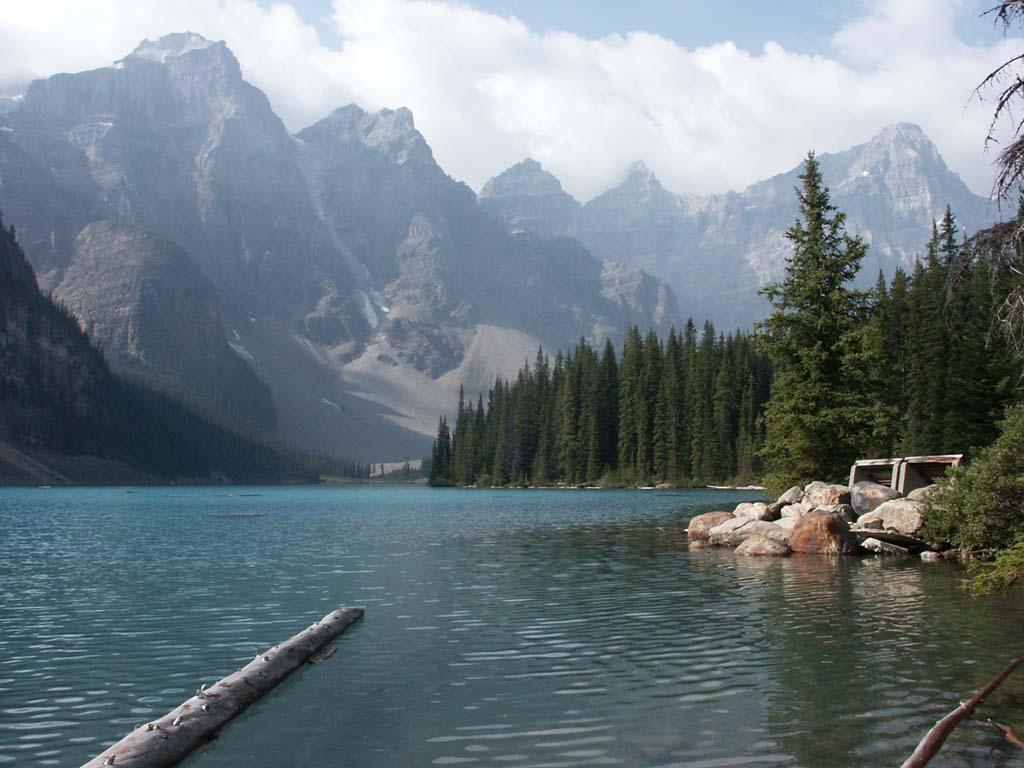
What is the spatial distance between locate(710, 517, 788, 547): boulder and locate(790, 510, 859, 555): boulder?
0.95 metres

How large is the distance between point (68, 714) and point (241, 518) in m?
54.8

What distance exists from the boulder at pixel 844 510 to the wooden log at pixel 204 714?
78.7 ft

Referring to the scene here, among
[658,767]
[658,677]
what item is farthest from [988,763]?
[658,677]

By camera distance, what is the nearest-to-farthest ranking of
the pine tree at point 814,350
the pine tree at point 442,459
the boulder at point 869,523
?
the boulder at point 869,523, the pine tree at point 814,350, the pine tree at point 442,459

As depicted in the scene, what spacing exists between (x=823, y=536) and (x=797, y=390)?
45.3 feet

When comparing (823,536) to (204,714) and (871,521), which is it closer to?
(871,521)

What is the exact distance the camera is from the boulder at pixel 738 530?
33.4 m

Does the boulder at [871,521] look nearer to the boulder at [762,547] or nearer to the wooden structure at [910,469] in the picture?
the boulder at [762,547]

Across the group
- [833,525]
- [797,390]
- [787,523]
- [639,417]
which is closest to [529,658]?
[833,525]

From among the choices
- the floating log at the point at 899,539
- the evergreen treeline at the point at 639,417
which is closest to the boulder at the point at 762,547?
the floating log at the point at 899,539

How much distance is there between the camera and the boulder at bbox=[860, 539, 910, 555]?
30891 mm

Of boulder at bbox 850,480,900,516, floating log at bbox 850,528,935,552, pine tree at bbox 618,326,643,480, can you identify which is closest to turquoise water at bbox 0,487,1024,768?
floating log at bbox 850,528,935,552

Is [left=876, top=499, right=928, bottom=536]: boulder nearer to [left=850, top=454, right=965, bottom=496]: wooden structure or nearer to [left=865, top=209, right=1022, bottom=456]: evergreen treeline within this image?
[left=850, top=454, right=965, bottom=496]: wooden structure

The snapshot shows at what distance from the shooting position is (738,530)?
35656mm
